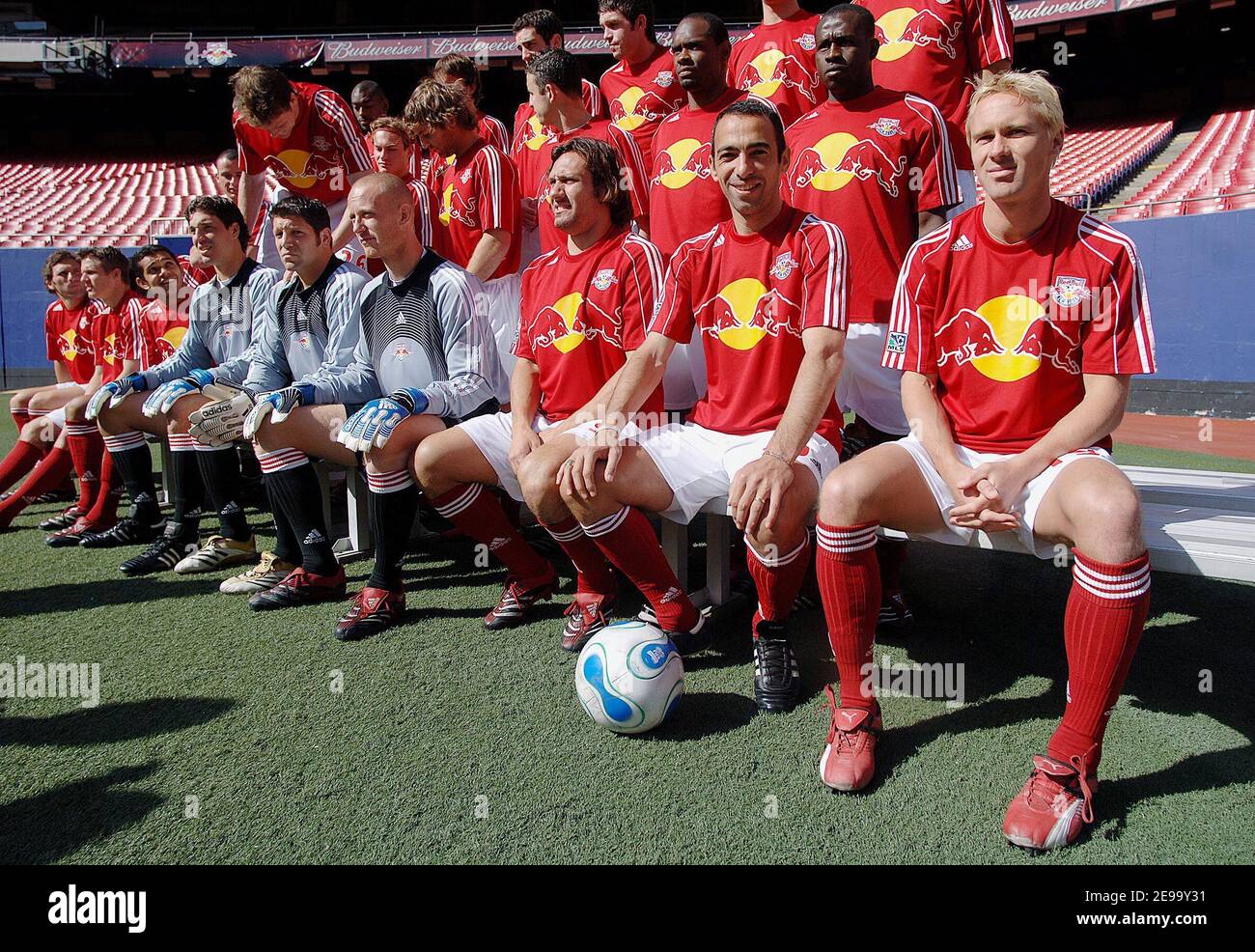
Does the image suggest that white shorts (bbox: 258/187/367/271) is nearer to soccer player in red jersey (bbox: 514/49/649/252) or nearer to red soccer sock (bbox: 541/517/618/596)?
soccer player in red jersey (bbox: 514/49/649/252)

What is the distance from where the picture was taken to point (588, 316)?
126 inches

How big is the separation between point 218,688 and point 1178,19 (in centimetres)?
2198

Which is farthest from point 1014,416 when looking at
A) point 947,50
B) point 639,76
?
point 639,76

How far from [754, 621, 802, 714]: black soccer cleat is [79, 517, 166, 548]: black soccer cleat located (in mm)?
3850

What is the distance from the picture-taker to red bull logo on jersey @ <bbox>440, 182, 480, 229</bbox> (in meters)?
4.25

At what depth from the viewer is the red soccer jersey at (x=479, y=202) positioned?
13.3ft

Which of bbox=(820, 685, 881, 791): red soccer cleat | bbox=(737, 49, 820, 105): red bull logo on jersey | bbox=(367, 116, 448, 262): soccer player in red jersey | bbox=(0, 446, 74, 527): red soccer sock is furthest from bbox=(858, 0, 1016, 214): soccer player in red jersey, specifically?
A: bbox=(0, 446, 74, 527): red soccer sock

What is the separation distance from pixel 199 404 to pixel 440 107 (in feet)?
6.29

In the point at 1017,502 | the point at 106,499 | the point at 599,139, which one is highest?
the point at 599,139

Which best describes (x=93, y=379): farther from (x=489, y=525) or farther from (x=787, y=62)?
(x=787, y=62)

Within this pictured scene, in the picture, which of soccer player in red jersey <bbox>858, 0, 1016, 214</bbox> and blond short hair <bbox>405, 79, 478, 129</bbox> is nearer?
soccer player in red jersey <bbox>858, 0, 1016, 214</bbox>

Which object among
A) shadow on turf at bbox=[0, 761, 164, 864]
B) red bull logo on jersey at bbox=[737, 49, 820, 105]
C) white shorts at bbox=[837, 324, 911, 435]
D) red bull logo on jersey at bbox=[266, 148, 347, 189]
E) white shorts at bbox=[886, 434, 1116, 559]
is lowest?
shadow on turf at bbox=[0, 761, 164, 864]

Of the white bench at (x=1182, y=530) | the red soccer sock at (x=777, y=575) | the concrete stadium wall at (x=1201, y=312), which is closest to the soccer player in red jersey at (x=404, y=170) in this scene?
the white bench at (x=1182, y=530)
